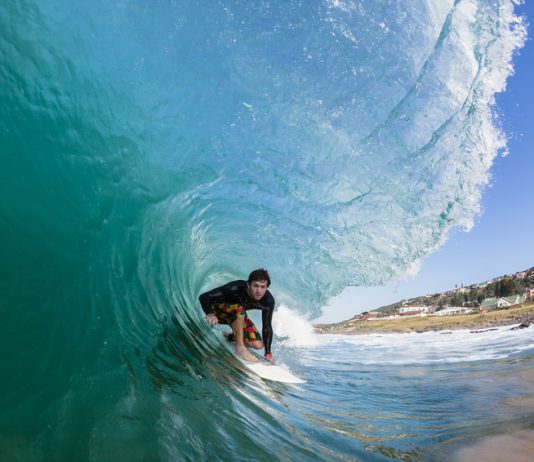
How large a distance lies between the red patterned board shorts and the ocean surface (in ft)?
1.54

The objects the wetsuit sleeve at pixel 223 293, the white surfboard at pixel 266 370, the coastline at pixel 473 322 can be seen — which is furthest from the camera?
the coastline at pixel 473 322

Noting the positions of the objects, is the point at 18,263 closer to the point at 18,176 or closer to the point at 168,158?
the point at 18,176

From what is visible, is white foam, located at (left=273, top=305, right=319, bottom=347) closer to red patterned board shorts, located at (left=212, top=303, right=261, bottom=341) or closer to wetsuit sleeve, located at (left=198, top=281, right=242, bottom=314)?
red patterned board shorts, located at (left=212, top=303, right=261, bottom=341)

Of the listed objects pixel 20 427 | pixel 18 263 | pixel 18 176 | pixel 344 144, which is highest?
pixel 344 144

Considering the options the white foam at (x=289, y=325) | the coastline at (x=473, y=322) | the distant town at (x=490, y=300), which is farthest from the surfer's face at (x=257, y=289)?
the distant town at (x=490, y=300)

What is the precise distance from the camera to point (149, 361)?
3.38 m

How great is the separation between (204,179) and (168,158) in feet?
3.73

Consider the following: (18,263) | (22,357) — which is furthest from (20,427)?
(18,263)

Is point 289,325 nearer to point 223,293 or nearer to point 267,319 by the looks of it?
point 267,319

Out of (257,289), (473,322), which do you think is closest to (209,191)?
(257,289)

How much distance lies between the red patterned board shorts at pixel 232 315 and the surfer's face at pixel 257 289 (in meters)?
0.32

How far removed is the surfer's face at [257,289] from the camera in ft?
17.7

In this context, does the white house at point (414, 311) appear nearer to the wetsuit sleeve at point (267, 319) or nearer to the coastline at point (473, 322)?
the coastline at point (473, 322)

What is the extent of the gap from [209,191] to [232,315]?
2379mm
